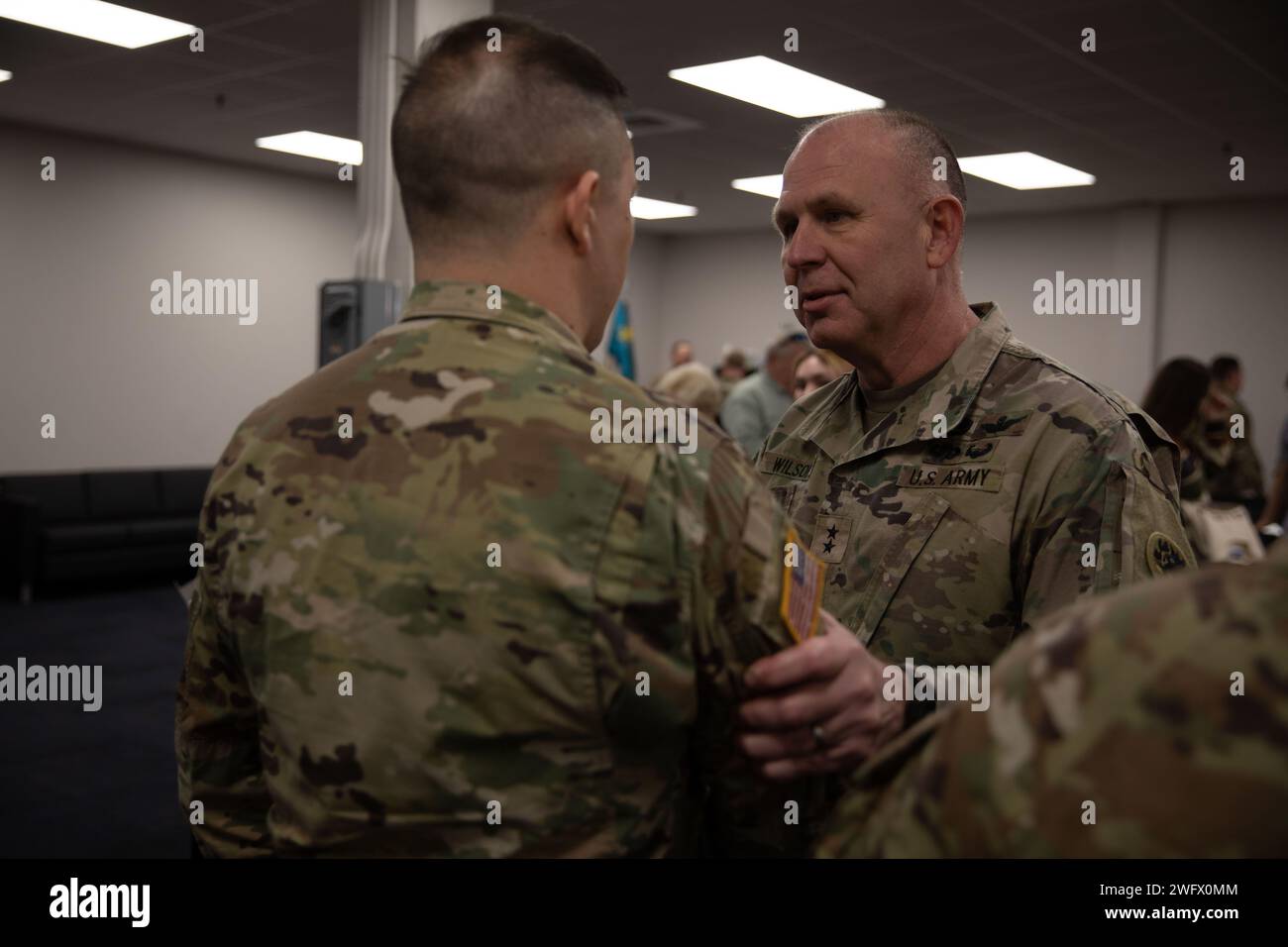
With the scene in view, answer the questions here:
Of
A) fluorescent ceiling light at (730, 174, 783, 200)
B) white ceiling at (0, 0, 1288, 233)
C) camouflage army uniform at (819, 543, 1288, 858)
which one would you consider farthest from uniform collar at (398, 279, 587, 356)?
fluorescent ceiling light at (730, 174, 783, 200)

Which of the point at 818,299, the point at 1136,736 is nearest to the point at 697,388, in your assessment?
the point at 818,299

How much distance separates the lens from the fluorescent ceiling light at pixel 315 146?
7.71 m

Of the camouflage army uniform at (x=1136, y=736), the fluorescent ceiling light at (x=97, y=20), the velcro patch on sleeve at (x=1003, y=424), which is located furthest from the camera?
the fluorescent ceiling light at (x=97, y=20)

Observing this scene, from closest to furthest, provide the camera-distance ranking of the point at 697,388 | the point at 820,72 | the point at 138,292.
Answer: the point at 697,388 < the point at 820,72 < the point at 138,292

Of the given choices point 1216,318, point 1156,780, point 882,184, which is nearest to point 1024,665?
point 1156,780

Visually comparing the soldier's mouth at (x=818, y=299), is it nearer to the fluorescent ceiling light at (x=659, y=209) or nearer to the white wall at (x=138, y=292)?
the white wall at (x=138, y=292)

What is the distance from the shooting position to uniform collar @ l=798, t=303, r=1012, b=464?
5.24 ft

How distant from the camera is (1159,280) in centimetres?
991

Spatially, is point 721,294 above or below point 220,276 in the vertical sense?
above

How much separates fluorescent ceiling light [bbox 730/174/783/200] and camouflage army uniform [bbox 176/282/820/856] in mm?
8064

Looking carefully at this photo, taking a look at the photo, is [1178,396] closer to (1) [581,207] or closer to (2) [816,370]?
(2) [816,370]

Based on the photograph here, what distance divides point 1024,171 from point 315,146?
17.6 feet

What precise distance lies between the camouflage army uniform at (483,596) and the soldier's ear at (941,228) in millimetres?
795

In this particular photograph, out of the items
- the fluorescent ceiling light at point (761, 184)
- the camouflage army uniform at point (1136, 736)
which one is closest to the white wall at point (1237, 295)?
the fluorescent ceiling light at point (761, 184)
